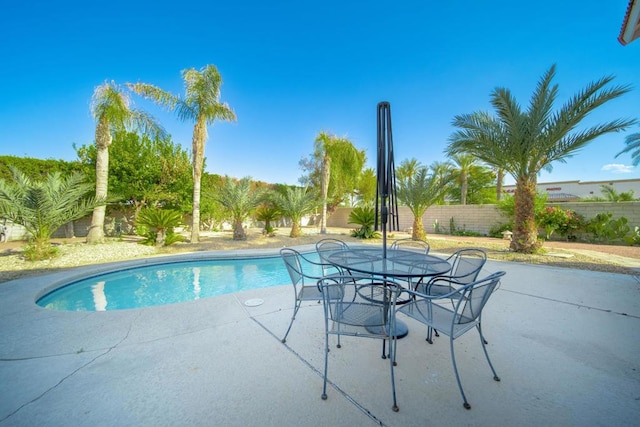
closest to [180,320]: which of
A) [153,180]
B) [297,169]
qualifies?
[153,180]

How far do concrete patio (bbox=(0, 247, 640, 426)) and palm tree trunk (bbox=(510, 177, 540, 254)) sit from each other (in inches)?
169

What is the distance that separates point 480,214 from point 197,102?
555 inches

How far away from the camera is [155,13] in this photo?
6.97 metres

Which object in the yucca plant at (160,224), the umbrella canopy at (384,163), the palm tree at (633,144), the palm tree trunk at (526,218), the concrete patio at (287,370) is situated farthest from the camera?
the palm tree at (633,144)

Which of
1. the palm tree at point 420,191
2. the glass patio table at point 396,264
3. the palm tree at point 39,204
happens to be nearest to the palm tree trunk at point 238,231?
the palm tree at point 39,204

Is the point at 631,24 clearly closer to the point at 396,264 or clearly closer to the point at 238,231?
the point at 396,264

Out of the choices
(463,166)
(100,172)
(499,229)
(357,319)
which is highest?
(463,166)

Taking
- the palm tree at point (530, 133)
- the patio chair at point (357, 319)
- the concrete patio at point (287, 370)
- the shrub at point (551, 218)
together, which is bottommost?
the concrete patio at point (287, 370)

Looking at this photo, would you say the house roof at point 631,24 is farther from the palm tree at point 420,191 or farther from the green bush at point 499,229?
the green bush at point 499,229

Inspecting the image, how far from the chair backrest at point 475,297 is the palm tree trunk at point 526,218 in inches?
263

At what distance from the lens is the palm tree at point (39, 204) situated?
18.1ft

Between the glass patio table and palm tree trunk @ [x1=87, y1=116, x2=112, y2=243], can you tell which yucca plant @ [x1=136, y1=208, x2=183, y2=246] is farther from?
the glass patio table

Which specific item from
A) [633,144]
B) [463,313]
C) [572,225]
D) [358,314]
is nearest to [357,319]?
[358,314]

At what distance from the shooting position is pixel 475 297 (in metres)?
1.84
